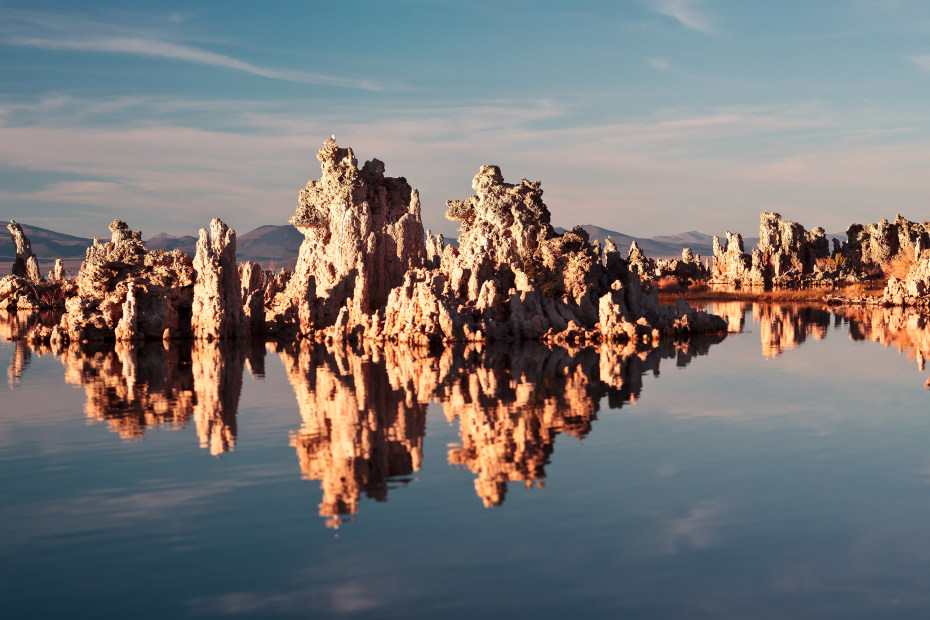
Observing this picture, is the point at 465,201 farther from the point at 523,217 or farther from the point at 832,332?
the point at 832,332

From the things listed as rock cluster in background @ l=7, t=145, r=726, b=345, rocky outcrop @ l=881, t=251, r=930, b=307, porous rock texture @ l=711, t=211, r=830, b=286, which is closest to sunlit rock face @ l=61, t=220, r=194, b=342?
rock cluster in background @ l=7, t=145, r=726, b=345

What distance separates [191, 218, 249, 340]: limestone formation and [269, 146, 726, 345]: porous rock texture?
2.62 metres

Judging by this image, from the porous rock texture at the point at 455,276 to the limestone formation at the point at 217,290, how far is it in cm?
262

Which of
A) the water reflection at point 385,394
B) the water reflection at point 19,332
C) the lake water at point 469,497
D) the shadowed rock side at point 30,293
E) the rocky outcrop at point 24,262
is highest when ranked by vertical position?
the rocky outcrop at point 24,262

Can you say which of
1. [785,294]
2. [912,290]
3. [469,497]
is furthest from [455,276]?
[785,294]

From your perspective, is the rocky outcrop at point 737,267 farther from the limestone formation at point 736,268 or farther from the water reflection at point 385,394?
the water reflection at point 385,394

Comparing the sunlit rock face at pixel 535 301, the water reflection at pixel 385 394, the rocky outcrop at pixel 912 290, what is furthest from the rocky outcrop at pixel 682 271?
the water reflection at pixel 385 394

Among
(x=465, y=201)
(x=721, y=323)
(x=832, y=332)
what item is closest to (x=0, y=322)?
(x=465, y=201)

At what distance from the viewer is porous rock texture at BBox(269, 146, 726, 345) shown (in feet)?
156

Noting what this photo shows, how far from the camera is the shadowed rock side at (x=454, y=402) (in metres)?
18.5

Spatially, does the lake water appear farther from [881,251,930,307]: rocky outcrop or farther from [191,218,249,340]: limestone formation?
[881,251,930,307]: rocky outcrop

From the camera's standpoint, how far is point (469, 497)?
53.8 feet

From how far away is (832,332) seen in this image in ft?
176

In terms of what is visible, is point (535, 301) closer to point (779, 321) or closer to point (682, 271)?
point (779, 321)
